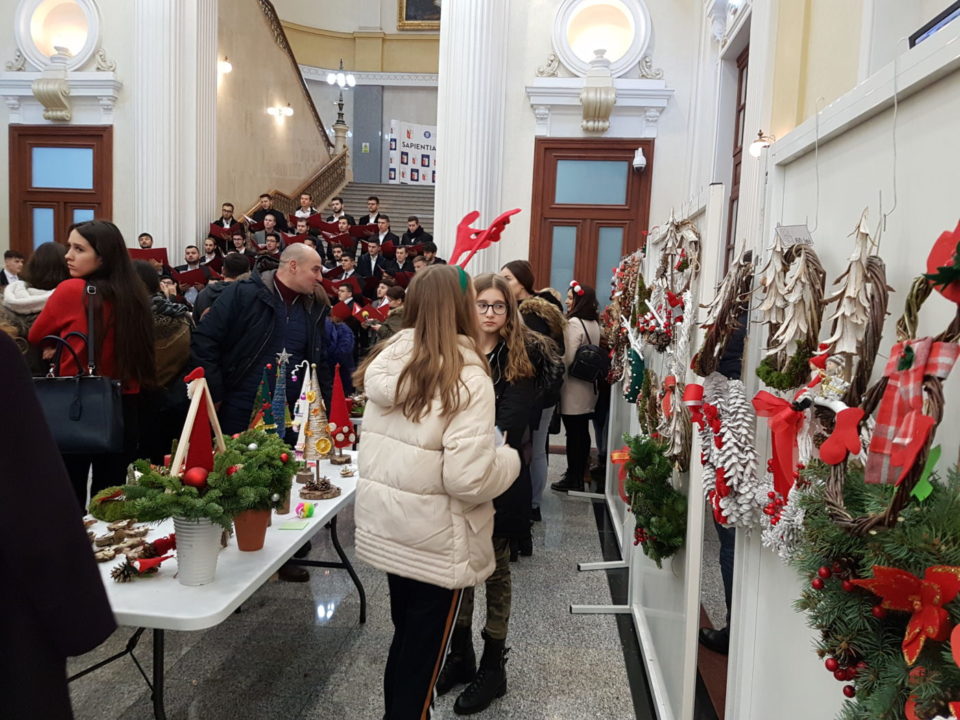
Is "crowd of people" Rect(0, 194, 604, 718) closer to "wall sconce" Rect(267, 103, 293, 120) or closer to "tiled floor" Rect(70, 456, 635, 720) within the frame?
"tiled floor" Rect(70, 456, 635, 720)

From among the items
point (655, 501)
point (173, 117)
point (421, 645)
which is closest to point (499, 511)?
point (655, 501)

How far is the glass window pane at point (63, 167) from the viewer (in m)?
11.0

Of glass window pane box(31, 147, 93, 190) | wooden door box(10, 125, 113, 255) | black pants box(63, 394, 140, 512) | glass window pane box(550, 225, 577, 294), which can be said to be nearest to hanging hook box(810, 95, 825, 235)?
black pants box(63, 394, 140, 512)

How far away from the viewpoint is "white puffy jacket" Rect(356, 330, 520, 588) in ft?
6.18

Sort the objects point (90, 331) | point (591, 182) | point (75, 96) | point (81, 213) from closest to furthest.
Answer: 1. point (90, 331)
2. point (591, 182)
3. point (75, 96)
4. point (81, 213)

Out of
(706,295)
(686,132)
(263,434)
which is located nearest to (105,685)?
(263,434)

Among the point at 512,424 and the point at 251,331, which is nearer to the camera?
the point at 512,424

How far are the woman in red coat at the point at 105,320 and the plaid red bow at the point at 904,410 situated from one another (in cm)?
279

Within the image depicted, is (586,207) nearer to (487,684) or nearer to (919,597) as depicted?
(487,684)

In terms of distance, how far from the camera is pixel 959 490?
84 cm

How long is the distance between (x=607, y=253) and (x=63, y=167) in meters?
8.64

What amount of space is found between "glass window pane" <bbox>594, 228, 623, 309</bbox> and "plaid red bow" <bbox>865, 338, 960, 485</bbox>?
28.9ft

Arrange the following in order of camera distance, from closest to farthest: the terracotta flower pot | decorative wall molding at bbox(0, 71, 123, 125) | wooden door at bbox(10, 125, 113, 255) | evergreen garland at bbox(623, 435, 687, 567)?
1. the terracotta flower pot
2. evergreen garland at bbox(623, 435, 687, 567)
3. decorative wall molding at bbox(0, 71, 123, 125)
4. wooden door at bbox(10, 125, 113, 255)

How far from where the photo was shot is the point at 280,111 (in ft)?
49.7
